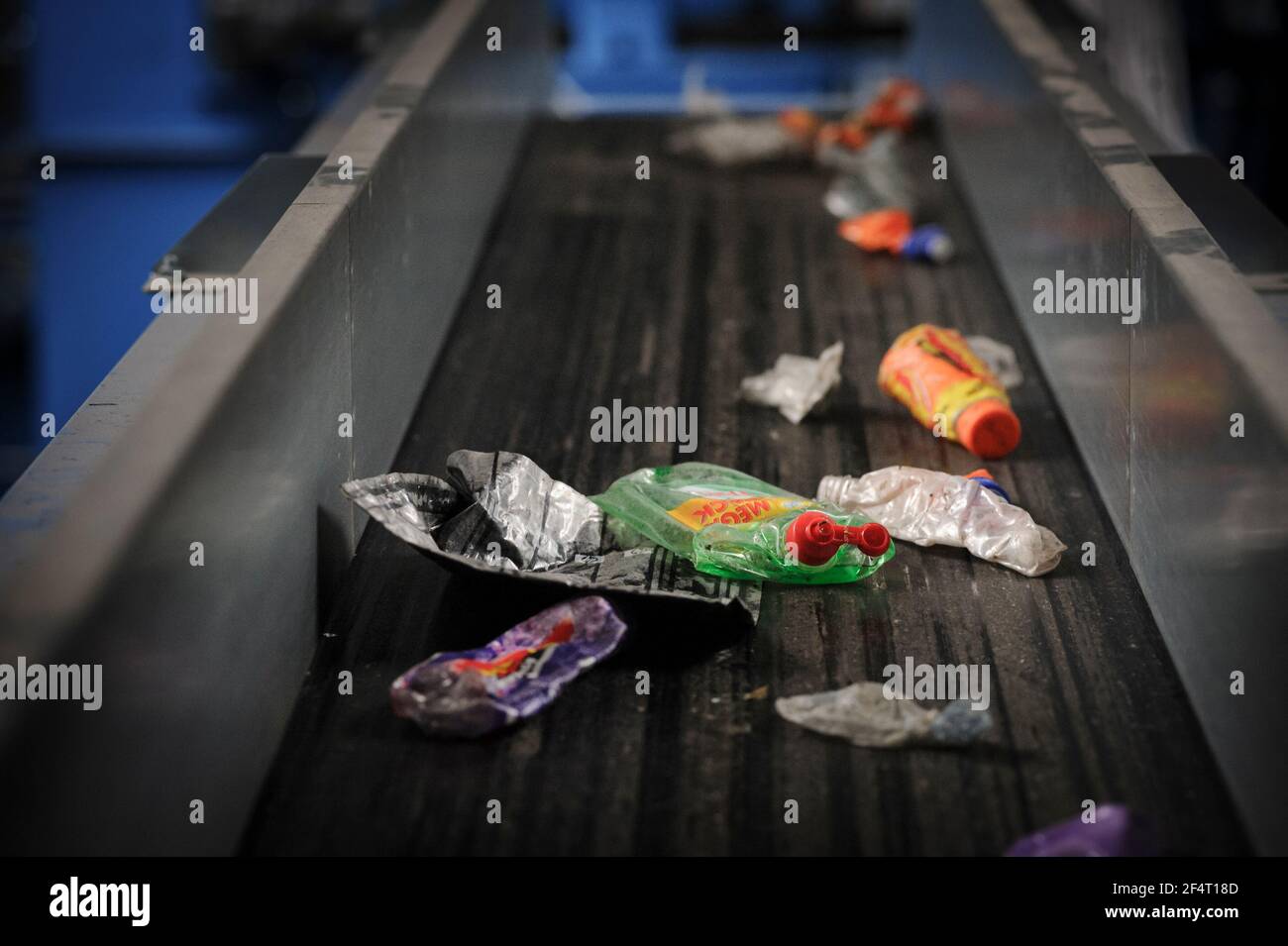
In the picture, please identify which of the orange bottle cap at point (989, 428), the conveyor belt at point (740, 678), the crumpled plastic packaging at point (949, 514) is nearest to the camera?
the conveyor belt at point (740, 678)

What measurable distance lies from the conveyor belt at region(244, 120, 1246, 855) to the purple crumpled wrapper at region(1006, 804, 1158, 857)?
1.5 inches

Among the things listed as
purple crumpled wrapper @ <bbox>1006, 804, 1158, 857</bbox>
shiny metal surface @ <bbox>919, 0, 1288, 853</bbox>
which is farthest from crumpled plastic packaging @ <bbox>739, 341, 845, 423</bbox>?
purple crumpled wrapper @ <bbox>1006, 804, 1158, 857</bbox>

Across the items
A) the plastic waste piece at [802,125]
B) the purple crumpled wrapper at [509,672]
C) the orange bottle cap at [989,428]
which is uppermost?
the plastic waste piece at [802,125]

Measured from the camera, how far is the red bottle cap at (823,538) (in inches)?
93.4

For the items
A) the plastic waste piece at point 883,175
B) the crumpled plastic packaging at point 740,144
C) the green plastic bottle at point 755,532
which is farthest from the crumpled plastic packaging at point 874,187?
the green plastic bottle at point 755,532

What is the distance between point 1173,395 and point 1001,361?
3.46ft

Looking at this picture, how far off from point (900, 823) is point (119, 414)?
1.21 meters

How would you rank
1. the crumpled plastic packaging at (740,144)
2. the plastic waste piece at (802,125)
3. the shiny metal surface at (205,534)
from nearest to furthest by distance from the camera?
the shiny metal surface at (205,534) < the crumpled plastic packaging at (740,144) < the plastic waste piece at (802,125)

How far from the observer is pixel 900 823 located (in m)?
1.89

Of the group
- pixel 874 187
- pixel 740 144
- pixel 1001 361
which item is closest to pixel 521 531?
pixel 1001 361

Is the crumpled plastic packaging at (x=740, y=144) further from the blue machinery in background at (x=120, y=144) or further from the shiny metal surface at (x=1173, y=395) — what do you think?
the blue machinery in background at (x=120, y=144)

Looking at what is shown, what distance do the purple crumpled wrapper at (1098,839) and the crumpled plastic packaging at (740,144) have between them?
3.40 metres

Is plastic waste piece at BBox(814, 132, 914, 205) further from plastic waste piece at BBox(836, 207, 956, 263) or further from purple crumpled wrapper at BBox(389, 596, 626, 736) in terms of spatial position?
purple crumpled wrapper at BBox(389, 596, 626, 736)

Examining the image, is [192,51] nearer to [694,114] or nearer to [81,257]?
[81,257]
